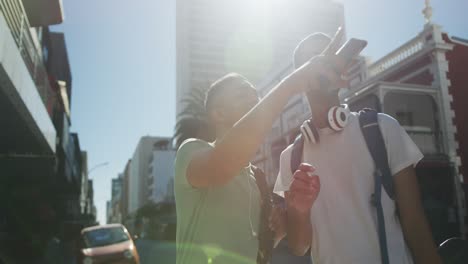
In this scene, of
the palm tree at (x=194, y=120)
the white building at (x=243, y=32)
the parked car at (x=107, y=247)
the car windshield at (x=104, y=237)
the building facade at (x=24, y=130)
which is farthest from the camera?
the white building at (x=243, y=32)

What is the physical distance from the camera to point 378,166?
5.63ft

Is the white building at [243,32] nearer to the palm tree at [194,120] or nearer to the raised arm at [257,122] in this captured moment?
the palm tree at [194,120]

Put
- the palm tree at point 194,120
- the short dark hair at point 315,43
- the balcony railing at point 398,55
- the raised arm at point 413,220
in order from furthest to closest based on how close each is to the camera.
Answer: the palm tree at point 194,120 < the balcony railing at point 398,55 < the short dark hair at point 315,43 < the raised arm at point 413,220

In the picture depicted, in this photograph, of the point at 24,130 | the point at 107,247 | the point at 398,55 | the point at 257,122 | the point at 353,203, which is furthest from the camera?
the point at 398,55

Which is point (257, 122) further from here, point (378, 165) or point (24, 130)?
point (24, 130)

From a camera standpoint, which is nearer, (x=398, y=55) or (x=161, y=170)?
(x=398, y=55)

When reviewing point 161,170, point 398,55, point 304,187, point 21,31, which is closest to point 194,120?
point 398,55

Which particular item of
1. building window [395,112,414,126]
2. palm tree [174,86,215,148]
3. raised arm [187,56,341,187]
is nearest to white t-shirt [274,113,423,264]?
raised arm [187,56,341,187]

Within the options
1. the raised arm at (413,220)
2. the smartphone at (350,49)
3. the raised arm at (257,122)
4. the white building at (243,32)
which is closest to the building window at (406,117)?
the raised arm at (413,220)

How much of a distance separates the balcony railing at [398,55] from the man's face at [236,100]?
50.0 feet

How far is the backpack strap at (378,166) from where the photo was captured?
165 cm

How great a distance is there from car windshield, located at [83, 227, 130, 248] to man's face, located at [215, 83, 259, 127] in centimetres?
1070

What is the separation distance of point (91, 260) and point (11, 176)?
532cm

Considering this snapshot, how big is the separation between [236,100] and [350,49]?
55cm
